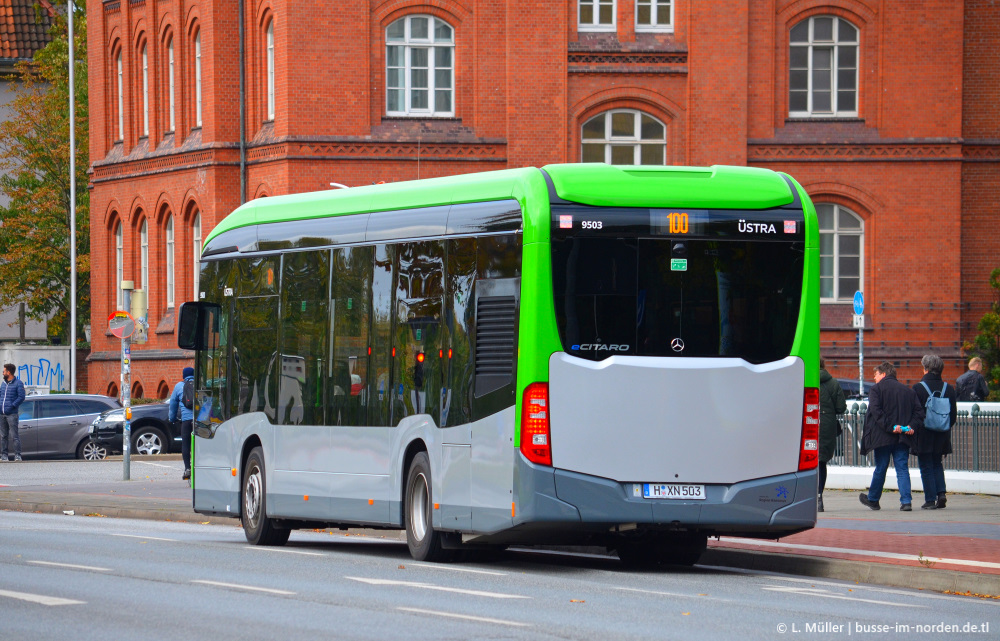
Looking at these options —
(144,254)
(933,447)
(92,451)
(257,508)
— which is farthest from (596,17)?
(257,508)

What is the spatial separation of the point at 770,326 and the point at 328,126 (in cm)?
2676

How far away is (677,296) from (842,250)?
1070 inches

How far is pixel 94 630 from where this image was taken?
9.29 metres

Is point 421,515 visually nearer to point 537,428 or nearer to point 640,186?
point 537,428

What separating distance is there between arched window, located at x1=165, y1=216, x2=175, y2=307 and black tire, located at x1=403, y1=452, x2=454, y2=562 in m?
31.3

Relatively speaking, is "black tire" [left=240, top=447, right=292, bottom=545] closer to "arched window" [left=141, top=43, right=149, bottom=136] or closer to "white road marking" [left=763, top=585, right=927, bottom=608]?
"white road marking" [left=763, top=585, right=927, bottom=608]

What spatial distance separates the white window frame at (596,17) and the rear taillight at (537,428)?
89.5ft

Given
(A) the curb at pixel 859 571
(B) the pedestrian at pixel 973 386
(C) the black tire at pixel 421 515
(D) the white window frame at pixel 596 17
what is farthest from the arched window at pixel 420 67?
(C) the black tire at pixel 421 515

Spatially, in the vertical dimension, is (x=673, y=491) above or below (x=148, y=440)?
above

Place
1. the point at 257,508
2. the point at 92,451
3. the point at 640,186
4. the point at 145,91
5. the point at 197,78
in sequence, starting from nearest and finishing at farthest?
the point at 640,186
the point at 257,508
the point at 92,451
the point at 197,78
the point at 145,91

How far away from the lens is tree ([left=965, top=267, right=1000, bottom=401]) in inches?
1400

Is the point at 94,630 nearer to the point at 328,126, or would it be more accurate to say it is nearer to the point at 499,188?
the point at 499,188

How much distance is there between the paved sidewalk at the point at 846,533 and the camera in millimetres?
12625

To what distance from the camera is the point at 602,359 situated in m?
12.6
